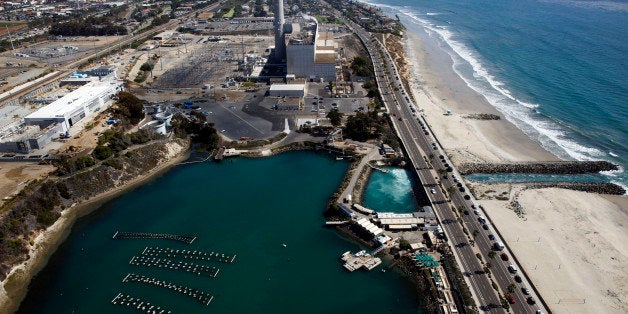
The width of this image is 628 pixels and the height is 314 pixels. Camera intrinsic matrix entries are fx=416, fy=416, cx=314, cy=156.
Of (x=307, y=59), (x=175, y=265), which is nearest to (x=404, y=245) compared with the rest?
(x=175, y=265)

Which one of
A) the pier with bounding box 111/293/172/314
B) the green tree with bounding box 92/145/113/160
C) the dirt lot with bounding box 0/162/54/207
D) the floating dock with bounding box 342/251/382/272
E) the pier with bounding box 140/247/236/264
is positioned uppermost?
the green tree with bounding box 92/145/113/160

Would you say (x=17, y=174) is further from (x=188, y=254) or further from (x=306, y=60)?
(x=306, y=60)

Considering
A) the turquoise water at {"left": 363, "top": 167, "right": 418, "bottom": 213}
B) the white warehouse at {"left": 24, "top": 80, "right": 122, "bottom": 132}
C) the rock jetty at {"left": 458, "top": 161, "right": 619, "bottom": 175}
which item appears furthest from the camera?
the white warehouse at {"left": 24, "top": 80, "right": 122, "bottom": 132}

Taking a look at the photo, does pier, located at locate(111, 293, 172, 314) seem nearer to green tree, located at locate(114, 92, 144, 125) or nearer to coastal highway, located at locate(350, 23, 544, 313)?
coastal highway, located at locate(350, 23, 544, 313)

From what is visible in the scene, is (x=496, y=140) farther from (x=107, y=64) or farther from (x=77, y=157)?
(x=107, y=64)

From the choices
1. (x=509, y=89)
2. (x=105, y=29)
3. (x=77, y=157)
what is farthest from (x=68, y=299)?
(x=105, y=29)

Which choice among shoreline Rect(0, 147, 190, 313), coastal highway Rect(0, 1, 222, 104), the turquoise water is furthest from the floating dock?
coastal highway Rect(0, 1, 222, 104)
